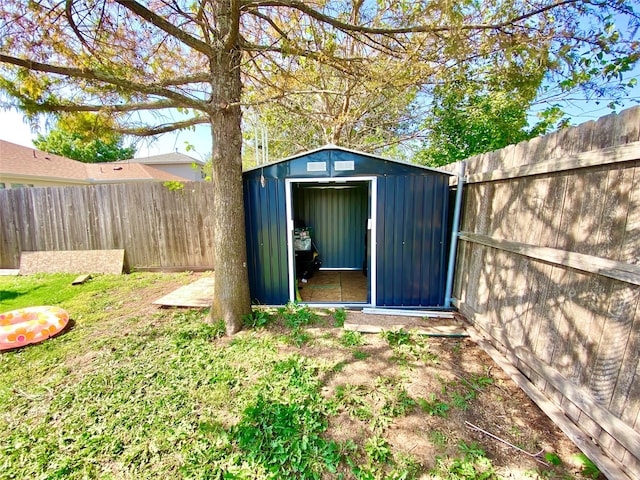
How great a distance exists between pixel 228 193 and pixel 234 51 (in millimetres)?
1570

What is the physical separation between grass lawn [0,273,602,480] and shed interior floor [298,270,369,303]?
3.69 feet

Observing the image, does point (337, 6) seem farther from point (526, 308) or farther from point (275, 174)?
point (526, 308)

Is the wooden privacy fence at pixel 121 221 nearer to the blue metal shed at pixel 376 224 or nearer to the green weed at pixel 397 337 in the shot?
the blue metal shed at pixel 376 224

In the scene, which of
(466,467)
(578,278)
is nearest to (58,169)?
(466,467)

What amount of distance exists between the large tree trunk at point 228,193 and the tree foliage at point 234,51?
1 centimetres

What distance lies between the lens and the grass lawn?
1618 millimetres

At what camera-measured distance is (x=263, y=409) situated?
2016mm

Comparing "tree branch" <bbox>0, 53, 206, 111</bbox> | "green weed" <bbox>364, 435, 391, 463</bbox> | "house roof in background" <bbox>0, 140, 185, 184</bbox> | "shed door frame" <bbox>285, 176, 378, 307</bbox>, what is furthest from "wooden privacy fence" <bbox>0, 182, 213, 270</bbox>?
"green weed" <bbox>364, 435, 391, 463</bbox>

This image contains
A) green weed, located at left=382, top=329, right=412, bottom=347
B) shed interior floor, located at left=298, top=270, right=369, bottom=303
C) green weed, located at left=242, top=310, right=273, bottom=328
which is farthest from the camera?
shed interior floor, located at left=298, top=270, right=369, bottom=303

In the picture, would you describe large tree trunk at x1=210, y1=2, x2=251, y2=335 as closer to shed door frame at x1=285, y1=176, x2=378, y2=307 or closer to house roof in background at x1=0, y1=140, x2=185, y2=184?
shed door frame at x1=285, y1=176, x2=378, y2=307

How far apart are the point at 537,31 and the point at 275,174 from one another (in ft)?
10.6

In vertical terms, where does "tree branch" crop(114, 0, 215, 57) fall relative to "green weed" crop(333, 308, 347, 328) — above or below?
above

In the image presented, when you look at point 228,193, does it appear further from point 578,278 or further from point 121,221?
point 121,221

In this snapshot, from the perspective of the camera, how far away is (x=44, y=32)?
8.80 feet
